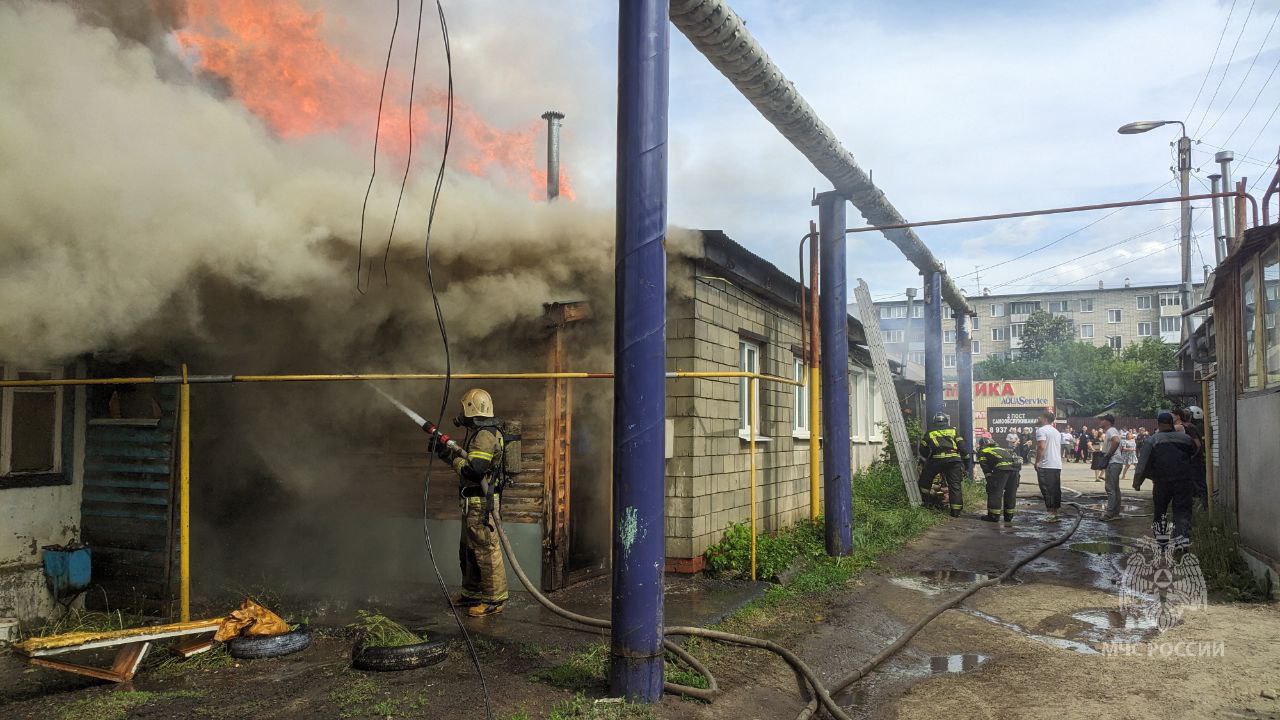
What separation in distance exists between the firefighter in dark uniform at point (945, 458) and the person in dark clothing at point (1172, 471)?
3.61m

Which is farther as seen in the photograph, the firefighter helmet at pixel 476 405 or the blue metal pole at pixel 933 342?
the blue metal pole at pixel 933 342

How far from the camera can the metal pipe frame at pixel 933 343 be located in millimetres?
15672

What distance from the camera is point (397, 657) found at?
16.6ft

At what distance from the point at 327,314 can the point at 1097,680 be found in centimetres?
692

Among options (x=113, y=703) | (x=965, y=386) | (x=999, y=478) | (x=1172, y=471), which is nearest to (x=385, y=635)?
(x=113, y=703)

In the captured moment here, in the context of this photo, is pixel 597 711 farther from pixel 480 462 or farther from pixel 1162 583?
pixel 1162 583

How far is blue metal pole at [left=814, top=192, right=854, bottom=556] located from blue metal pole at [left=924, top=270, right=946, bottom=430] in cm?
695

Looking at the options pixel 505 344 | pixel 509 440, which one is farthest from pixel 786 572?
pixel 505 344

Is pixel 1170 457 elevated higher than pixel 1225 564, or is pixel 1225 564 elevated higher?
pixel 1170 457

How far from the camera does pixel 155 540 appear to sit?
712 centimetres

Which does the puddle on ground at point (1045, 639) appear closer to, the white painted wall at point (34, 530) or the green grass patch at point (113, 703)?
the green grass patch at point (113, 703)

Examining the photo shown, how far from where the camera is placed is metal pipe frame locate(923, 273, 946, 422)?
1567 centimetres

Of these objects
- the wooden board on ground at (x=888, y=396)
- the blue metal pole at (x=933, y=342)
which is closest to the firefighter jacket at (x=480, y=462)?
the wooden board on ground at (x=888, y=396)

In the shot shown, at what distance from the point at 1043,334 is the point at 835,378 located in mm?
59533
